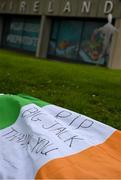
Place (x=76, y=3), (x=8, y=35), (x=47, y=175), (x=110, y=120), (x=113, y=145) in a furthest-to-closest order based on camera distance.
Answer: (x=8, y=35)
(x=76, y=3)
(x=110, y=120)
(x=113, y=145)
(x=47, y=175)

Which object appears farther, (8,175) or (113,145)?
(113,145)

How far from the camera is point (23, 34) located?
2736 cm

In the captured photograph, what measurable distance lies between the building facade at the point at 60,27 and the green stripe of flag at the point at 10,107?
16759 millimetres

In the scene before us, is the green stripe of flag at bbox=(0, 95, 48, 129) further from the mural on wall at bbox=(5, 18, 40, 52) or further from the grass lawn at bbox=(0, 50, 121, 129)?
the mural on wall at bbox=(5, 18, 40, 52)

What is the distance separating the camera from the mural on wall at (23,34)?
2647 cm

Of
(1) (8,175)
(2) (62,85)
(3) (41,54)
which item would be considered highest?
(1) (8,175)

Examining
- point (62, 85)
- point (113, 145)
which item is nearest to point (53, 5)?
point (62, 85)

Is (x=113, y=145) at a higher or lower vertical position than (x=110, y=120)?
higher

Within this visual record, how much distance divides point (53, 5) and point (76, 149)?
2179cm

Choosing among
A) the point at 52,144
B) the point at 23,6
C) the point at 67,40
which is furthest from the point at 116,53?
the point at 52,144

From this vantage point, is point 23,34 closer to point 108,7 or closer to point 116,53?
point 108,7

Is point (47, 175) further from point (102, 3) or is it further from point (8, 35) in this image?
point (8, 35)

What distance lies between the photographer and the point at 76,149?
3.13 m

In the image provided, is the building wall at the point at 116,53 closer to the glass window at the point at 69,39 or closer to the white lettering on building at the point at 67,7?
the glass window at the point at 69,39
